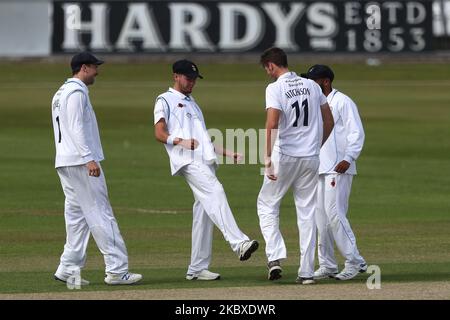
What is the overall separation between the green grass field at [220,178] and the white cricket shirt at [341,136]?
3.97ft

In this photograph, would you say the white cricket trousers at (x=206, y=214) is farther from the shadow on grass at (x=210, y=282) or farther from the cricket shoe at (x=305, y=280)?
the cricket shoe at (x=305, y=280)

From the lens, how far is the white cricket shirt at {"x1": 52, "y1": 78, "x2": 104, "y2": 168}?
1296cm

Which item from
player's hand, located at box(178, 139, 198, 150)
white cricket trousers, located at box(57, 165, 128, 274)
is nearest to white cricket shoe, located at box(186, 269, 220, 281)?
white cricket trousers, located at box(57, 165, 128, 274)

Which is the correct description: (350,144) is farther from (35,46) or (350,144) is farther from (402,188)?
(35,46)

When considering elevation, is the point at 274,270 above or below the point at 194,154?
below

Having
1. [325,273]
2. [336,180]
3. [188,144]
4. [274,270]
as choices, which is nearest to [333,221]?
[336,180]

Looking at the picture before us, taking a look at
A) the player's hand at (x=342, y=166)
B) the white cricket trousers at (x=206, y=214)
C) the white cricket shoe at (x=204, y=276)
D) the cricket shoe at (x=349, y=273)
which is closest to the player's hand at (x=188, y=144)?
the white cricket trousers at (x=206, y=214)

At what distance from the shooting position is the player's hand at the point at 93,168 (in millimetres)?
12922

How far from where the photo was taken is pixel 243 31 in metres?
57.4

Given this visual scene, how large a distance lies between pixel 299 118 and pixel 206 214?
1383 millimetres

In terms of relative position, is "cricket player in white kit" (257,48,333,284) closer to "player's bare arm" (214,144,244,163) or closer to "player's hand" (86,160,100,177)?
"player's bare arm" (214,144,244,163)

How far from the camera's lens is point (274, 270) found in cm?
1310

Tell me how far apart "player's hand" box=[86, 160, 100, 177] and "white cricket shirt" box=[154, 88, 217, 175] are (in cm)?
80

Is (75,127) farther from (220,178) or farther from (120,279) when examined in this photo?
(220,178)
